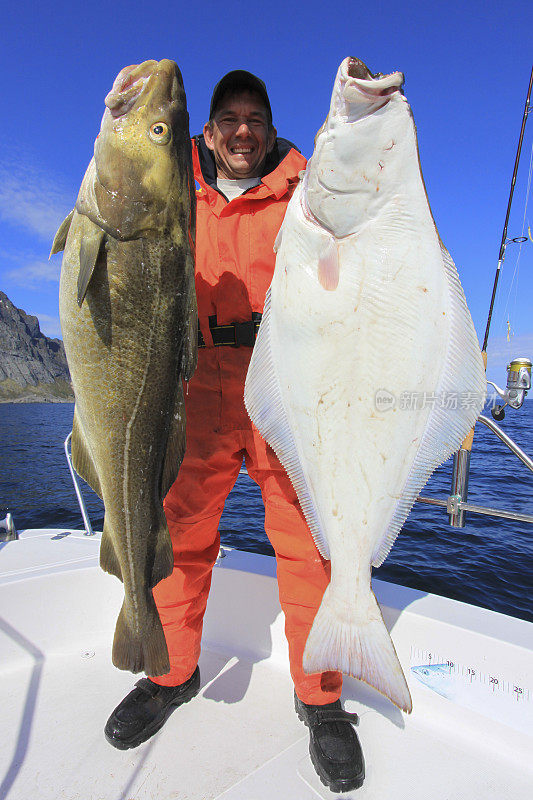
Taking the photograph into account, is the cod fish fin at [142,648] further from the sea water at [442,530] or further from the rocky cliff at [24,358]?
the rocky cliff at [24,358]

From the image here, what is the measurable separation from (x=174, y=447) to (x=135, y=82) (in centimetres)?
A: 146

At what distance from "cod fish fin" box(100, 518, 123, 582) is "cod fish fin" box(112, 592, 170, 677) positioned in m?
0.16

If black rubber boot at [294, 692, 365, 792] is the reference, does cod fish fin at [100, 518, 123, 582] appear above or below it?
above

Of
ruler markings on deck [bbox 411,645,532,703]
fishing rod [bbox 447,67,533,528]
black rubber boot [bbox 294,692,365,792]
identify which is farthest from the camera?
fishing rod [bbox 447,67,533,528]

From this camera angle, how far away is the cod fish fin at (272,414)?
1.77 metres

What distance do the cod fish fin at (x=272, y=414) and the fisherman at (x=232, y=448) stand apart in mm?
449

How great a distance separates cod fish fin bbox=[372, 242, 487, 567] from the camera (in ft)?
5.31

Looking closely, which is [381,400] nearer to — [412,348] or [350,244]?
[412,348]

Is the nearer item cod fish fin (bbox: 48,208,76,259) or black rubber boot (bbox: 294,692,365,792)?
cod fish fin (bbox: 48,208,76,259)

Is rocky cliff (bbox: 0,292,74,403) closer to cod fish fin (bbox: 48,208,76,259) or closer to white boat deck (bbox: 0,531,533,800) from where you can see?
white boat deck (bbox: 0,531,533,800)

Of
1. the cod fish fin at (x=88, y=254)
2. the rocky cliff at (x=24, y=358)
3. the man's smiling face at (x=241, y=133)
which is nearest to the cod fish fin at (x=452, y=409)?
the cod fish fin at (x=88, y=254)

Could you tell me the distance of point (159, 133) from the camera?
5.69ft

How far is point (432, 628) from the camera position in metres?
2.65

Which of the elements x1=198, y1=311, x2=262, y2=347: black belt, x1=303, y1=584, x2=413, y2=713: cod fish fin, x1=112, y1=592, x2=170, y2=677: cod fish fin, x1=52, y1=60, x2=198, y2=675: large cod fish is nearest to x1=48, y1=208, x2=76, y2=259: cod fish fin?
x1=52, y1=60, x2=198, y2=675: large cod fish
